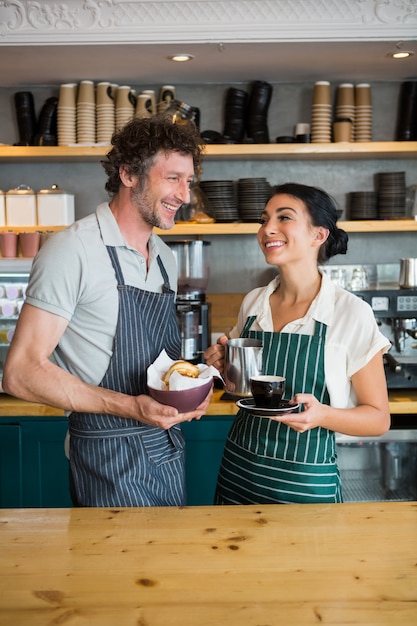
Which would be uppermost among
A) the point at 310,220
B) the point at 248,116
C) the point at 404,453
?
the point at 248,116

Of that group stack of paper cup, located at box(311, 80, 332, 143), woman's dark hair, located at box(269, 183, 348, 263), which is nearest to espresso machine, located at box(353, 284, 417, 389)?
stack of paper cup, located at box(311, 80, 332, 143)

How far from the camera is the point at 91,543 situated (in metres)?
1.62

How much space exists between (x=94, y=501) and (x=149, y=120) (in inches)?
43.9

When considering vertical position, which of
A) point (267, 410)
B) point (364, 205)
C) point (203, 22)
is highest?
point (203, 22)

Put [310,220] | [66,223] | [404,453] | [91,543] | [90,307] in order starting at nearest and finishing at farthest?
[91,543]
[90,307]
[310,220]
[404,453]
[66,223]

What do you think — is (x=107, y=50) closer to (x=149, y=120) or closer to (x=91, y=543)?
(x=149, y=120)

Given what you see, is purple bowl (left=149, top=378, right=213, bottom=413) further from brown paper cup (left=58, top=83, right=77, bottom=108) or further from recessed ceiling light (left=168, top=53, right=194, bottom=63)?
brown paper cup (left=58, top=83, right=77, bottom=108)

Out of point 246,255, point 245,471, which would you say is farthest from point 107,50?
point 245,471

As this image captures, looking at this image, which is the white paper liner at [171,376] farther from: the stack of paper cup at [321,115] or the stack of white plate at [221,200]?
the stack of paper cup at [321,115]

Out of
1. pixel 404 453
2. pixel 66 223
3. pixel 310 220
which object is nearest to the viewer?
pixel 310 220

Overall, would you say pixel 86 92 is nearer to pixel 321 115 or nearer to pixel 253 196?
pixel 253 196

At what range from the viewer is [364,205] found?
4188mm

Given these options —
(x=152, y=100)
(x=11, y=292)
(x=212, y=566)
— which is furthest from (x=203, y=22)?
(x=212, y=566)

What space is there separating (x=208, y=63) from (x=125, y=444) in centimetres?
252
